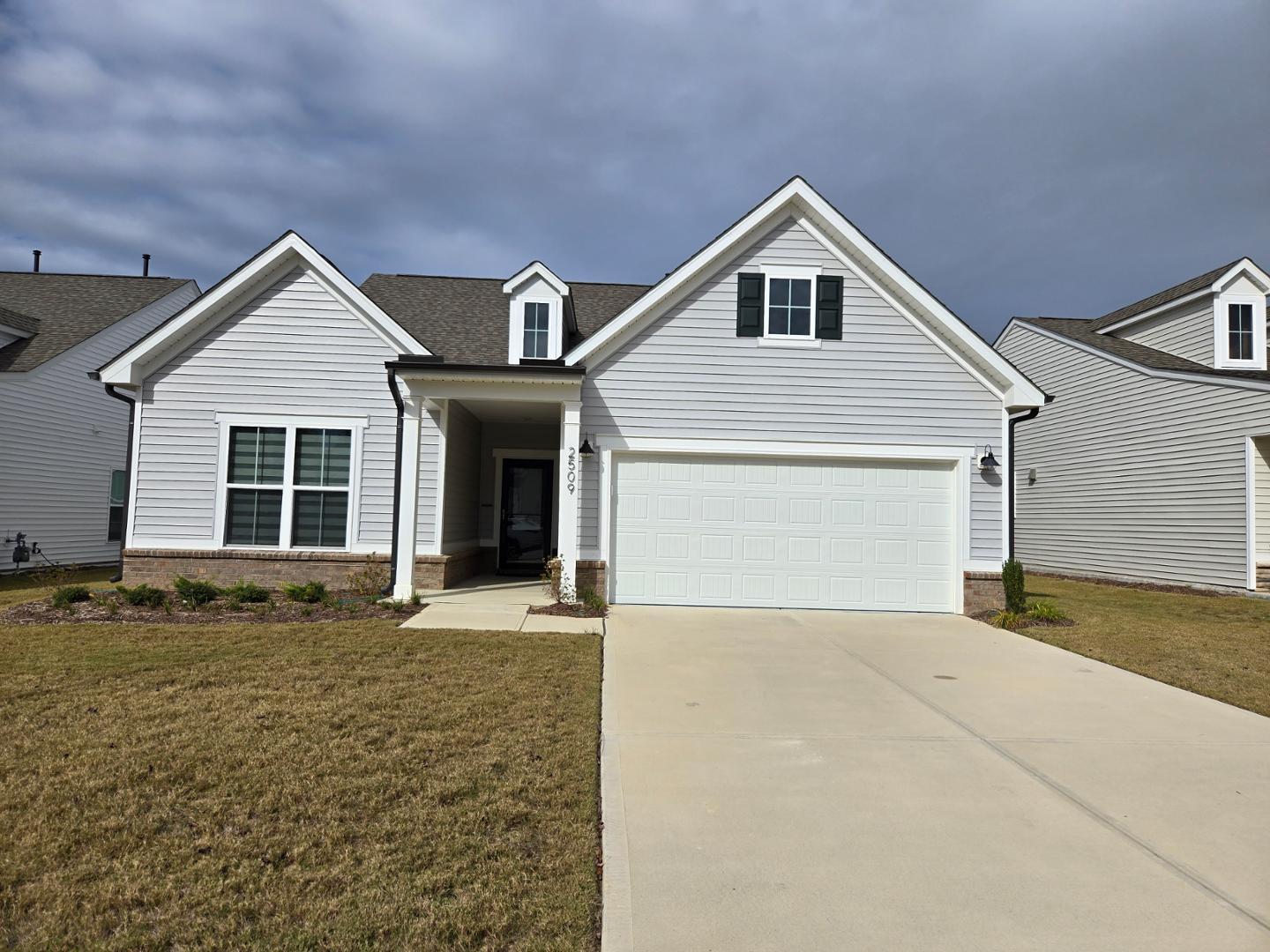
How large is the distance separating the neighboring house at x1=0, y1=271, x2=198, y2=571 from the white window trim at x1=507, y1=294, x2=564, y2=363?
9323mm

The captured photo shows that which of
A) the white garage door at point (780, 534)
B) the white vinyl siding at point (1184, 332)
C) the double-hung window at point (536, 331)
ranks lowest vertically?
the white garage door at point (780, 534)

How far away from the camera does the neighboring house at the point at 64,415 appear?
15031 millimetres

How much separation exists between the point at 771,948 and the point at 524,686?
12.0ft

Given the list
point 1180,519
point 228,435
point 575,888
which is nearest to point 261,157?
point 228,435

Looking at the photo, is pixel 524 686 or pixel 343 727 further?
pixel 524 686

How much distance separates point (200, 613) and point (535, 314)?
6.64 meters

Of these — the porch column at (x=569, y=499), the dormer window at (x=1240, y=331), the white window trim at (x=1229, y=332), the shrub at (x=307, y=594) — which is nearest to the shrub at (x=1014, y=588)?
the porch column at (x=569, y=499)

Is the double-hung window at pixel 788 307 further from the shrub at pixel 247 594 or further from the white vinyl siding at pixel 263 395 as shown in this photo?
the shrub at pixel 247 594

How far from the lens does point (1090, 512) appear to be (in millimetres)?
17938

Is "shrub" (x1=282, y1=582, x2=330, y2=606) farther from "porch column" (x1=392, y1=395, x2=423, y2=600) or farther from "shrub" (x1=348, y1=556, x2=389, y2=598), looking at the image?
"shrub" (x1=348, y1=556, x2=389, y2=598)

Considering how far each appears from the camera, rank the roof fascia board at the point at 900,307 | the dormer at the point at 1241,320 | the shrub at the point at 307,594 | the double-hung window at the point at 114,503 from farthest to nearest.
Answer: the double-hung window at the point at 114,503
the dormer at the point at 1241,320
the roof fascia board at the point at 900,307
the shrub at the point at 307,594

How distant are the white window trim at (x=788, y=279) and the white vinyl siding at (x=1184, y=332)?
11057mm

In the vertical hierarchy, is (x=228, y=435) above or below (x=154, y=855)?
above

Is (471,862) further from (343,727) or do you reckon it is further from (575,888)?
(343,727)
